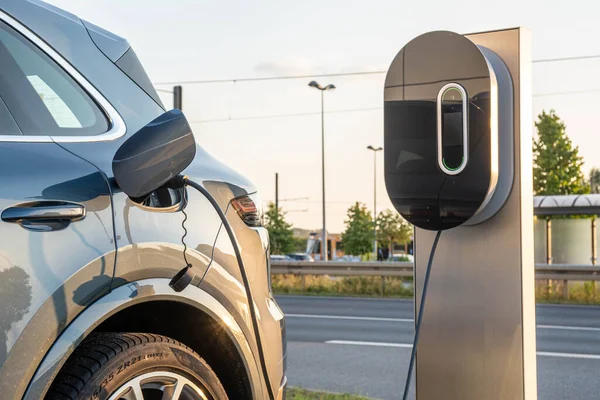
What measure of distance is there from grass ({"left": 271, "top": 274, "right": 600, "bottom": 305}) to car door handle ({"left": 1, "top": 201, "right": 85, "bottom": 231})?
14.3 metres

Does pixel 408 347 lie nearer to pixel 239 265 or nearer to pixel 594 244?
pixel 239 265

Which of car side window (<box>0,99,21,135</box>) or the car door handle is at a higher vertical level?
car side window (<box>0,99,21,135</box>)

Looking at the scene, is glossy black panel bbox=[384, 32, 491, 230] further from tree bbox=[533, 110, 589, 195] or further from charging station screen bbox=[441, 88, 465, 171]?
tree bbox=[533, 110, 589, 195]

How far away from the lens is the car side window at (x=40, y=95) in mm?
2377

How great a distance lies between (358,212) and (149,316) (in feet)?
195

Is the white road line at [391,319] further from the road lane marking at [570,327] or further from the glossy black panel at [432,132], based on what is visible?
the glossy black panel at [432,132]

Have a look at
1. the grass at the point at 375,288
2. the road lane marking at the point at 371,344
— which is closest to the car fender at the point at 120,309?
the road lane marking at the point at 371,344

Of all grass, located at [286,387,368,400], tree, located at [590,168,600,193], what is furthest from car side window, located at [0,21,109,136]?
tree, located at [590,168,600,193]

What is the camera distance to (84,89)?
2586 millimetres

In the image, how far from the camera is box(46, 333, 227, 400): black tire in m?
2.21

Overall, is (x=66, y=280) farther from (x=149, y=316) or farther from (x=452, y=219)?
(x=452, y=219)

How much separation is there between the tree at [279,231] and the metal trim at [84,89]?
5176 centimetres

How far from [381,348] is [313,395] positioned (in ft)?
10.6

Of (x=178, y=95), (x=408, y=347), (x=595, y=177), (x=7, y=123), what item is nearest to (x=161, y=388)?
(x=7, y=123)
